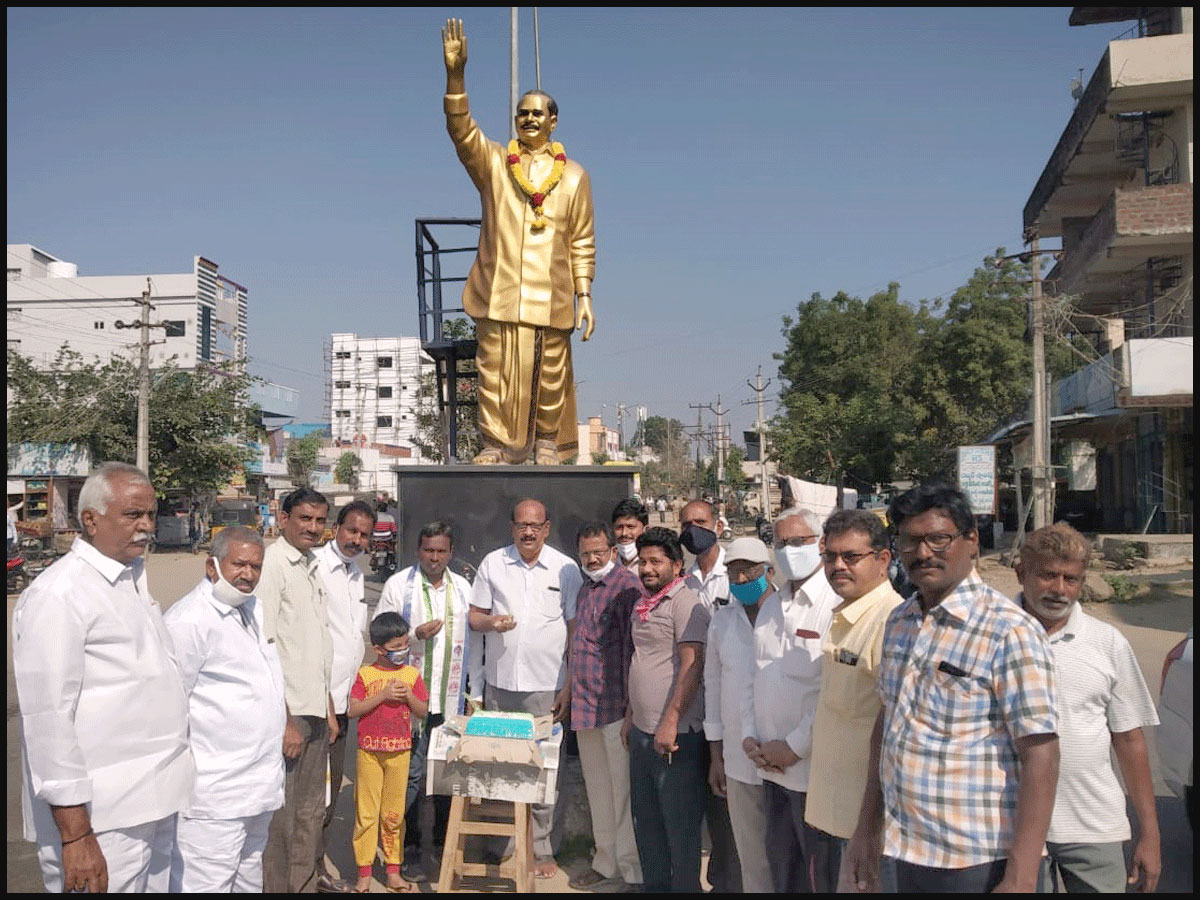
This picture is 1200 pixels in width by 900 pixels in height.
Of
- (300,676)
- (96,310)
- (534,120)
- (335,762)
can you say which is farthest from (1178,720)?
(96,310)

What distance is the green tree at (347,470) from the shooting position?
46.3 meters

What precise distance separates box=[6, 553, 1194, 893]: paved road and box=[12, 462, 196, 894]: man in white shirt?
71cm

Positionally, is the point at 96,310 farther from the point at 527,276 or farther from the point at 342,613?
the point at 342,613

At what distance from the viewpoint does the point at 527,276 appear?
23.3 ft

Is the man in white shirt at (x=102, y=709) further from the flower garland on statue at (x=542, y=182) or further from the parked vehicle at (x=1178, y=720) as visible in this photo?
the flower garland on statue at (x=542, y=182)

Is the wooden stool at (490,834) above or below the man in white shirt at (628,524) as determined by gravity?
below

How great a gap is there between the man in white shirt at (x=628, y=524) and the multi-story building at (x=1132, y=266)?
514 inches

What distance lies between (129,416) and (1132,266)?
81.3 feet

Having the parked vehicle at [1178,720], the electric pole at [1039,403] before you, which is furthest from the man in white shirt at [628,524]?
the electric pole at [1039,403]

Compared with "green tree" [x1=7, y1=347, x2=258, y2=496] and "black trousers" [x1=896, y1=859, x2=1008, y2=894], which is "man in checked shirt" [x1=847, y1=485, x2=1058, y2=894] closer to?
"black trousers" [x1=896, y1=859, x2=1008, y2=894]

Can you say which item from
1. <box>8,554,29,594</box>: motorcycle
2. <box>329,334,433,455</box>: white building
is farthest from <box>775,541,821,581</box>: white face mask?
<box>329,334,433,455</box>: white building

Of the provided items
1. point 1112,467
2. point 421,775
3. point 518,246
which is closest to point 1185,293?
point 1112,467

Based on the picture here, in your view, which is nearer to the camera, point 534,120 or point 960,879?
point 960,879

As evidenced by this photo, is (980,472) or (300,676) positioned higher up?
(980,472)
